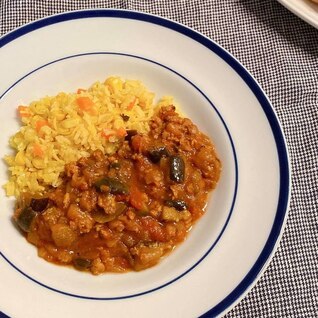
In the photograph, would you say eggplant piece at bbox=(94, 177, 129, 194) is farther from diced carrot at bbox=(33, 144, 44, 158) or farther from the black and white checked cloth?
the black and white checked cloth

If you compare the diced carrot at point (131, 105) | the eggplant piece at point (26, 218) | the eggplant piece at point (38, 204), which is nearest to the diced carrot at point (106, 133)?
the diced carrot at point (131, 105)

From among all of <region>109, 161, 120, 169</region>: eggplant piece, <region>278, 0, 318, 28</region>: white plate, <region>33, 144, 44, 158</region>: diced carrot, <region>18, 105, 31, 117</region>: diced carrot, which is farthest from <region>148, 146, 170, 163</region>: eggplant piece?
<region>278, 0, 318, 28</region>: white plate

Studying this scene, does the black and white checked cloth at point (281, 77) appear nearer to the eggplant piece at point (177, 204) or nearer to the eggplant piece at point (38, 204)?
the eggplant piece at point (177, 204)

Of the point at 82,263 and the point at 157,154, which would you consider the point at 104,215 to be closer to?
the point at 82,263

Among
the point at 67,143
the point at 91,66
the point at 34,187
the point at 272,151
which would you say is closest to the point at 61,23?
the point at 91,66

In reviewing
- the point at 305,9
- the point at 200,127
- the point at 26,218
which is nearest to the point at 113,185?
the point at 26,218

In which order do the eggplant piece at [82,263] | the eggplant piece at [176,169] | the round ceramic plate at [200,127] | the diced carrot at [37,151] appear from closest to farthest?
the round ceramic plate at [200,127] → the eggplant piece at [82,263] → the eggplant piece at [176,169] → the diced carrot at [37,151]
